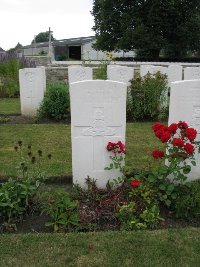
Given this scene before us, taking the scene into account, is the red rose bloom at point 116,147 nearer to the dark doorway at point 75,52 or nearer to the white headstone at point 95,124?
the white headstone at point 95,124

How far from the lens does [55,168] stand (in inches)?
211

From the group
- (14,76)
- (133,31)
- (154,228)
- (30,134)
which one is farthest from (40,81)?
(133,31)

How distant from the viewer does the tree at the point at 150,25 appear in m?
26.8

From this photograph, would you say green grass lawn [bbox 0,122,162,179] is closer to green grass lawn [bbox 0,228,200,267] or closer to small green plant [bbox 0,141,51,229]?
small green plant [bbox 0,141,51,229]

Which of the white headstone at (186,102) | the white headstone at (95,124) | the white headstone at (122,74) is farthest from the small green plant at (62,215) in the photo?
the white headstone at (122,74)

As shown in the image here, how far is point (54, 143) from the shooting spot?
269 inches

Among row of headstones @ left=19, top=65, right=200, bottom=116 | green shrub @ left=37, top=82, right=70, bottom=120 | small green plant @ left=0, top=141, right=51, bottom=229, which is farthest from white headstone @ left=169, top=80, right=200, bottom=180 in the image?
row of headstones @ left=19, top=65, right=200, bottom=116

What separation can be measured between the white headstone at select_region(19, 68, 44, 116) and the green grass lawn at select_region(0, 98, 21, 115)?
723mm

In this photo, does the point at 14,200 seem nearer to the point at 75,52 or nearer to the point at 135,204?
the point at 135,204

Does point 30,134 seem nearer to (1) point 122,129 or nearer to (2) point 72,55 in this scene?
(1) point 122,129

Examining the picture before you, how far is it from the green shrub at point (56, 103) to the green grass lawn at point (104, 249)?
5.53m

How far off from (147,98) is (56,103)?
7.27 ft

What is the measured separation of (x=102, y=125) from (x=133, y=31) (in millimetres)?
23577

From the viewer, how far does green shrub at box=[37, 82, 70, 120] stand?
8820 millimetres
